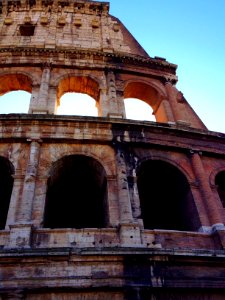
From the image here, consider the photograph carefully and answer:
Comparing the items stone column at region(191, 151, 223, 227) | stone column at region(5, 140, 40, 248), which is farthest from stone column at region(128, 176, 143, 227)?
stone column at region(5, 140, 40, 248)

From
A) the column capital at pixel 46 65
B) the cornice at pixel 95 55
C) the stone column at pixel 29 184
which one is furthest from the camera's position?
the cornice at pixel 95 55

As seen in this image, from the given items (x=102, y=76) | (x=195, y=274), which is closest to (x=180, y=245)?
(x=195, y=274)

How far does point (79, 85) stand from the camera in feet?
42.1

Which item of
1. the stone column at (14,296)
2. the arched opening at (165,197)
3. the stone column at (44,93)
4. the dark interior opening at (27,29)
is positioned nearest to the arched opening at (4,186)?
the stone column at (44,93)

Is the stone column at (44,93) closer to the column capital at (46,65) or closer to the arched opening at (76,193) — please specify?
the column capital at (46,65)

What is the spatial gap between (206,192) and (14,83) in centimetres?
799

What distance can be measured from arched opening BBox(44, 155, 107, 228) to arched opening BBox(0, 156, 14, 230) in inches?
48.0

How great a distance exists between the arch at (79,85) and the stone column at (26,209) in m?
3.70

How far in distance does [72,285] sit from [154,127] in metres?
5.34

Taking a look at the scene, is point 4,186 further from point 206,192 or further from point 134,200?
point 206,192

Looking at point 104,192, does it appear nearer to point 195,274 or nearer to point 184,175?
point 184,175

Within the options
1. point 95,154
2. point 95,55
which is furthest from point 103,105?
point 95,55

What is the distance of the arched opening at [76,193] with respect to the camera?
9.69 metres

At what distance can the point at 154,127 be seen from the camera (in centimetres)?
1042
